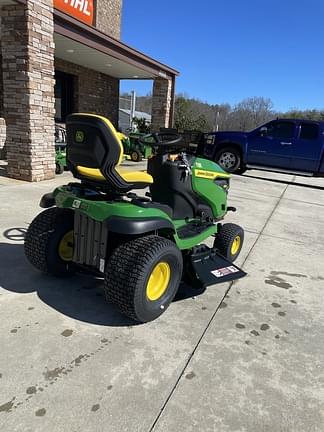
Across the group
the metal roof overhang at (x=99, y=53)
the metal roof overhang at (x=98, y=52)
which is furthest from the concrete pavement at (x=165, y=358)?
the metal roof overhang at (x=99, y=53)

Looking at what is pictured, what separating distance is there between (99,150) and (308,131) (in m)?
9.15

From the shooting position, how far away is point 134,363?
84.6 inches

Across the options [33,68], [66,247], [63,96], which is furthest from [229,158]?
[66,247]

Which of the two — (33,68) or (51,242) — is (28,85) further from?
(51,242)

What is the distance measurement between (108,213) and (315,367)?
5.43 feet

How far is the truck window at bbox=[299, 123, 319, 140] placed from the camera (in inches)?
397

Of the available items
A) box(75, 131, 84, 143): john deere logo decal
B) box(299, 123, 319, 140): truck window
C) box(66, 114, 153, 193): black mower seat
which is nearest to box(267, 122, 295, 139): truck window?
box(299, 123, 319, 140): truck window

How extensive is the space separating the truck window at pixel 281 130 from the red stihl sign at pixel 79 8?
713cm

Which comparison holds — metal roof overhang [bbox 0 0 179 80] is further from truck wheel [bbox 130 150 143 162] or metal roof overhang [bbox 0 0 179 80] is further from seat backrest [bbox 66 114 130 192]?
seat backrest [bbox 66 114 130 192]

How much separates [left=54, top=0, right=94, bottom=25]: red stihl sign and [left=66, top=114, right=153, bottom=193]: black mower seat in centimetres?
1081

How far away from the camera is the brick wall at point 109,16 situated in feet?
44.8

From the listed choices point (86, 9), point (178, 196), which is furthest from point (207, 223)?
point (86, 9)

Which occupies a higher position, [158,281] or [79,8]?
[79,8]

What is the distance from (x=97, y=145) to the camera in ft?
8.06
